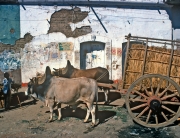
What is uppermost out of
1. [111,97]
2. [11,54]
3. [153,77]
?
[11,54]

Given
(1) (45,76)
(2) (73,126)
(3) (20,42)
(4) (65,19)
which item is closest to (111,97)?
(1) (45,76)

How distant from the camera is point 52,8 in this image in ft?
44.2

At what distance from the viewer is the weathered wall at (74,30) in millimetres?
13508

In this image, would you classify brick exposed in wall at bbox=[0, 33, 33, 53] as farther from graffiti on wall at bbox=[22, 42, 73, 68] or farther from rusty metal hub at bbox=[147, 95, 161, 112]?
rusty metal hub at bbox=[147, 95, 161, 112]

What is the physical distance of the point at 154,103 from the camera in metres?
7.24

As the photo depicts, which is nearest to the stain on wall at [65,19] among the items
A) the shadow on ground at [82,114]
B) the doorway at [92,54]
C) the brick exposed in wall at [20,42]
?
the doorway at [92,54]

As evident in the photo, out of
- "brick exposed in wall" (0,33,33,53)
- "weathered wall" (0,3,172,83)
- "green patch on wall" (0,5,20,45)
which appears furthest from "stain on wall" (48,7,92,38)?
"green patch on wall" (0,5,20,45)

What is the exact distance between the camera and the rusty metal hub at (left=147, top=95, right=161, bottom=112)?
7.22m

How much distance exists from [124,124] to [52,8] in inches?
316

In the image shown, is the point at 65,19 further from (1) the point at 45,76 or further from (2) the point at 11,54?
(1) the point at 45,76

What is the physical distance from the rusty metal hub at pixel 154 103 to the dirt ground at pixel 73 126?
747 millimetres

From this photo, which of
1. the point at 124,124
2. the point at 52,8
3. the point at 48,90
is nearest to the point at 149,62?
the point at 124,124

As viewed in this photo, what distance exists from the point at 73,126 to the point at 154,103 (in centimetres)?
266

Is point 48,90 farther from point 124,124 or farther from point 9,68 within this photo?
point 9,68
